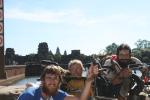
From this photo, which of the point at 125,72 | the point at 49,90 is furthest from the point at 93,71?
the point at 125,72

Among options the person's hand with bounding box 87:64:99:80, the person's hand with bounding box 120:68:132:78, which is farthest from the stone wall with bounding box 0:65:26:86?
the person's hand with bounding box 87:64:99:80

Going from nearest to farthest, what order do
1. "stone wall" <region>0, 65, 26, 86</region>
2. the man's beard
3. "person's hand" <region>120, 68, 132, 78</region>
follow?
the man's beard < "person's hand" <region>120, 68, 132, 78</region> < "stone wall" <region>0, 65, 26, 86</region>

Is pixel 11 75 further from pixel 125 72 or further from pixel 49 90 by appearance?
pixel 49 90

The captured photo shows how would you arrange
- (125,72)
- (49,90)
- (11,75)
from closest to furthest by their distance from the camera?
(49,90), (125,72), (11,75)

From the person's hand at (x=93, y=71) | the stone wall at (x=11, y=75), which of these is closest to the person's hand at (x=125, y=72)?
the person's hand at (x=93, y=71)

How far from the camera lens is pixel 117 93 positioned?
6.02m

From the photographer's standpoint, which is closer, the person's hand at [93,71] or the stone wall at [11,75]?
the person's hand at [93,71]

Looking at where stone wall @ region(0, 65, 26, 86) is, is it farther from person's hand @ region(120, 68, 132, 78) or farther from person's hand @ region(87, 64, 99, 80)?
person's hand @ region(87, 64, 99, 80)

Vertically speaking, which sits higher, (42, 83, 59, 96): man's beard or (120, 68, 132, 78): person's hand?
(120, 68, 132, 78): person's hand

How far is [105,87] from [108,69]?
23 cm

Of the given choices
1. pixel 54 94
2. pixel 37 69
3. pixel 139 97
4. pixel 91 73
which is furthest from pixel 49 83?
pixel 139 97

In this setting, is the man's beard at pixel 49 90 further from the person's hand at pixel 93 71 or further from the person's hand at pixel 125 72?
the person's hand at pixel 125 72

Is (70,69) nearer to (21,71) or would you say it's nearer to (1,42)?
(1,42)

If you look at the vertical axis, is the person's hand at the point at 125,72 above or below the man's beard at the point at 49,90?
above
